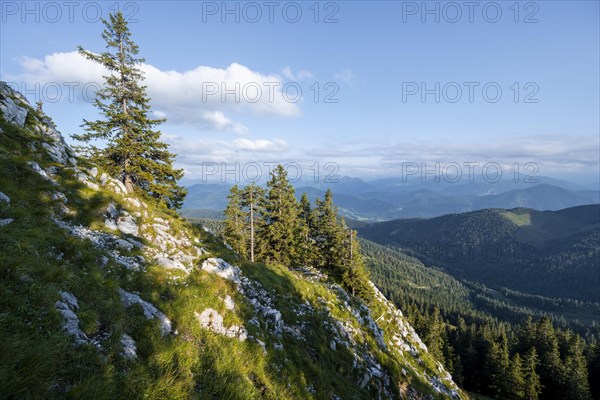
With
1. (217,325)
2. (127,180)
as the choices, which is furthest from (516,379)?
A: (127,180)

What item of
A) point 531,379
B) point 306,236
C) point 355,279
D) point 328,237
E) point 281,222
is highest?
point 281,222

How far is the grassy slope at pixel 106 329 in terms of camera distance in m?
4.68

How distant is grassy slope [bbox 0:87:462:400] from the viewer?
468 cm

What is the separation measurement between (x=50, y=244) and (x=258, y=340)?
7760 mm

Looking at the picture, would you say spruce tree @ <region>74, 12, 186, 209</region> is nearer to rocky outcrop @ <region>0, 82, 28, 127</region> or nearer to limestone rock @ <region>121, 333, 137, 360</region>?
rocky outcrop @ <region>0, 82, 28, 127</region>

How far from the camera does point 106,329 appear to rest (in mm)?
6461

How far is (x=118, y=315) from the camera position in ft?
23.4

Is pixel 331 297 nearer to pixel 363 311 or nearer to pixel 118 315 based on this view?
pixel 363 311

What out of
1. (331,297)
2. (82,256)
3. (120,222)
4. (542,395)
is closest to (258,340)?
(82,256)

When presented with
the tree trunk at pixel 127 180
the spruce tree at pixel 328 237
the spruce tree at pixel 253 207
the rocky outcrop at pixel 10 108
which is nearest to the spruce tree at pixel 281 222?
the spruce tree at pixel 253 207

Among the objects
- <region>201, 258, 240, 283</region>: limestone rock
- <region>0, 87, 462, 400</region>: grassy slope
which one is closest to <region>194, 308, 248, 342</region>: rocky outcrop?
<region>0, 87, 462, 400</region>: grassy slope

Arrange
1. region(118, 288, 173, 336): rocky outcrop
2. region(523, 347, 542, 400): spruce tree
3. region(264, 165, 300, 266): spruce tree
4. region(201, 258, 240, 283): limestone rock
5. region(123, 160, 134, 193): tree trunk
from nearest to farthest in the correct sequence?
region(118, 288, 173, 336): rocky outcrop → region(201, 258, 240, 283): limestone rock → region(123, 160, 134, 193): tree trunk → region(264, 165, 300, 266): spruce tree → region(523, 347, 542, 400): spruce tree

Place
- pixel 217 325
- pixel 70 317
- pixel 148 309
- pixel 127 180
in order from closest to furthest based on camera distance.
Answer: pixel 70 317 → pixel 148 309 → pixel 217 325 → pixel 127 180

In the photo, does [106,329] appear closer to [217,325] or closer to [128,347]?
[128,347]
